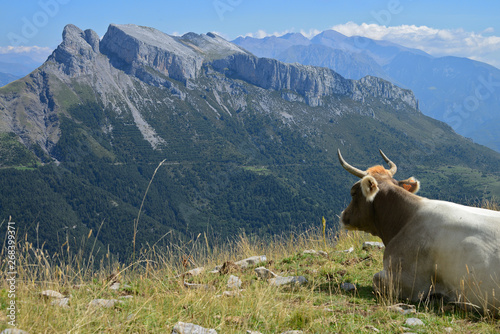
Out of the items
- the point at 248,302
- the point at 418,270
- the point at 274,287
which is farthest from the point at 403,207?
the point at 248,302

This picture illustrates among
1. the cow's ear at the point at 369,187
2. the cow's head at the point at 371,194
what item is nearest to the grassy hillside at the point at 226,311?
the cow's head at the point at 371,194

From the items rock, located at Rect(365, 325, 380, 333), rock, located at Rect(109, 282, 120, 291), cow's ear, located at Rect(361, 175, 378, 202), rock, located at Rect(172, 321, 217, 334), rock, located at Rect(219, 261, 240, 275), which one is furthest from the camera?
rock, located at Rect(219, 261, 240, 275)

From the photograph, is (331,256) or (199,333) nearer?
(199,333)

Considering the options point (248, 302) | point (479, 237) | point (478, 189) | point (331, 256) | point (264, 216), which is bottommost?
point (264, 216)

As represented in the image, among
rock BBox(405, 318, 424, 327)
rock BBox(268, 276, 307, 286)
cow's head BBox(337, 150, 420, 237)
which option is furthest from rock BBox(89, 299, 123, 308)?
cow's head BBox(337, 150, 420, 237)

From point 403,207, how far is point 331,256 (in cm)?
237

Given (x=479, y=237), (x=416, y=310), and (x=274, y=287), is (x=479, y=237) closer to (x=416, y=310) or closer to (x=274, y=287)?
(x=416, y=310)

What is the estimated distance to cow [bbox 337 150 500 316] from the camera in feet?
17.6

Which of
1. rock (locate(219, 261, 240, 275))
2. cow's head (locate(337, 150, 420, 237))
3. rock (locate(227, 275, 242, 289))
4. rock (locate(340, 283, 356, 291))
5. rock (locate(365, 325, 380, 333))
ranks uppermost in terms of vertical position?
cow's head (locate(337, 150, 420, 237))

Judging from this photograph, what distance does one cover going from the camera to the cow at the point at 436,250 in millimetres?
5359

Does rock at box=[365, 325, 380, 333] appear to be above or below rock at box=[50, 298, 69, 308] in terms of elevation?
below

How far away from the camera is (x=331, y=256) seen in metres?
8.62

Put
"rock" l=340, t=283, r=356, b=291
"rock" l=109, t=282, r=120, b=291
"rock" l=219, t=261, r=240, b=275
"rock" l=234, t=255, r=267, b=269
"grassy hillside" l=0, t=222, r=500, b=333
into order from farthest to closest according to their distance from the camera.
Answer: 1. "rock" l=234, t=255, r=267, b=269
2. "rock" l=219, t=261, r=240, b=275
3. "rock" l=340, t=283, r=356, b=291
4. "rock" l=109, t=282, r=120, b=291
5. "grassy hillside" l=0, t=222, r=500, b=333

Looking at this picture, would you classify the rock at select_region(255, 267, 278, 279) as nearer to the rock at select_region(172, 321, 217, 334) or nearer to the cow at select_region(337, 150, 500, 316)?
the cow at select_region(337, 150, 500, 316)
